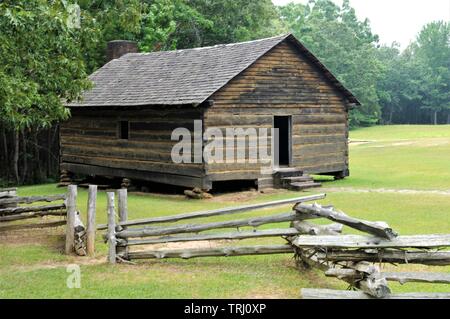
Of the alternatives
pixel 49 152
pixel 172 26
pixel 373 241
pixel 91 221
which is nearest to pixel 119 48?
pixel 172 26

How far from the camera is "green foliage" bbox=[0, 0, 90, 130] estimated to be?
11758mm

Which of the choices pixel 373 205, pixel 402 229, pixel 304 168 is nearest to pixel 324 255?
pixel 402 229

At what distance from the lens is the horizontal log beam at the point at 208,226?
31.3 ft

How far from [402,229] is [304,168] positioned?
10083mm

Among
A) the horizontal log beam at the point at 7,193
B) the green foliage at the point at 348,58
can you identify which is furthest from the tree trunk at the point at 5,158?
the green foliage at the point at 348,58

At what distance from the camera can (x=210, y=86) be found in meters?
20.7

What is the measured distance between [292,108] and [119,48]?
1080 cm

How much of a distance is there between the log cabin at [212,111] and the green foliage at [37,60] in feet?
19.9

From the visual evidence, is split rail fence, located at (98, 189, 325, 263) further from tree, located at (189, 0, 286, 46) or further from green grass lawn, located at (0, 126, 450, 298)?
tree, located at (189, 0, 286, 46)

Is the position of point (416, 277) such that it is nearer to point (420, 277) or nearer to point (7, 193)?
point (420, 277)

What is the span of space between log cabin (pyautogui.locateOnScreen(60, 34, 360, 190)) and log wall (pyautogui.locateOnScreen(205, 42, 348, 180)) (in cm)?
4

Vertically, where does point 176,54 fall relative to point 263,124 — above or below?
above

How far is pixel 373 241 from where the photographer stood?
8.00m

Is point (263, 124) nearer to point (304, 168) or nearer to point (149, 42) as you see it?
point (304, 168)
